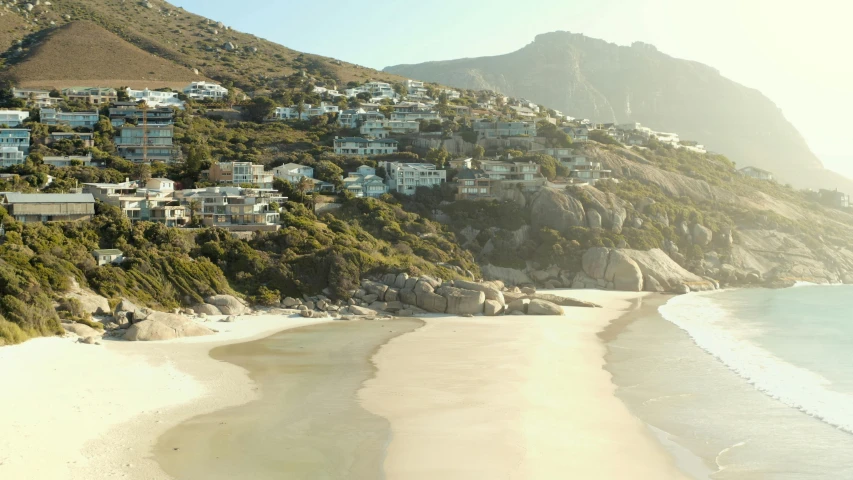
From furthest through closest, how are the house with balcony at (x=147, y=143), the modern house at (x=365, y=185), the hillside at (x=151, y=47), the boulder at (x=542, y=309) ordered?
the hillside at (x=151, y=47) → the house with balcony at (x=147, y=143) → the modern house at (x=365, y=185) → the boulder at (x=542, y=309)

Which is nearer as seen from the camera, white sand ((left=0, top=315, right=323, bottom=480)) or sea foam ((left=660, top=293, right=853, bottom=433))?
white sand ((left=0, top=315, right=323, bottom=480))

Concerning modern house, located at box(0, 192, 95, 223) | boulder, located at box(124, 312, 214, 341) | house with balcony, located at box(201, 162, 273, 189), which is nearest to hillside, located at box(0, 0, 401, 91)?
house with balcony, located at box(201, 162, 273, 189)

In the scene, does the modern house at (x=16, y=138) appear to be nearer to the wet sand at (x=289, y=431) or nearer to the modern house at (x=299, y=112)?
the modern house at (x=299, y=112)

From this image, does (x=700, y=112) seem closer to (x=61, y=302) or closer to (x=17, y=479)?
(x=61, y=302)

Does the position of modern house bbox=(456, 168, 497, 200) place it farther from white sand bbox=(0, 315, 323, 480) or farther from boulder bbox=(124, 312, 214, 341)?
white sand bbox=(0, 315, 323, 480)

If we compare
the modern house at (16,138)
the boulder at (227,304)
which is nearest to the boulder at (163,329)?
the boulder at (227,304)

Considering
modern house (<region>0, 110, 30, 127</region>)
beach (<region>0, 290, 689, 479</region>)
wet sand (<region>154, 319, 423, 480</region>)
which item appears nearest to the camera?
wet sand (<region>154, 319, 423, 480</region>)
